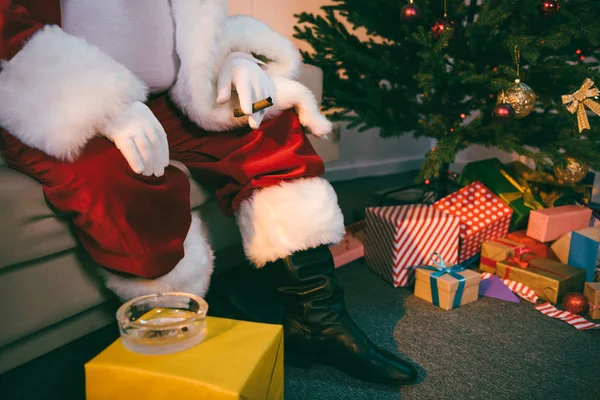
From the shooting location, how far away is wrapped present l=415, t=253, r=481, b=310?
1.10m

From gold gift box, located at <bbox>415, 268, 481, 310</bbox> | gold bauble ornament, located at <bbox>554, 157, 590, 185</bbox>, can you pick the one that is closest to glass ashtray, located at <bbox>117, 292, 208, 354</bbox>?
gold gift box, located at <bbox>415, 268, 481, 310</bbox>

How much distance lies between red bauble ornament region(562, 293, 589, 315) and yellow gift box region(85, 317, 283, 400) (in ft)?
2.67

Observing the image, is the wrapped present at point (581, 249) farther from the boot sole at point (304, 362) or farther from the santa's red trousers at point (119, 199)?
the santa's red trousers at point (119, 199)

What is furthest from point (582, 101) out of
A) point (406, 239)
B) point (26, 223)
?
point (26, 223)

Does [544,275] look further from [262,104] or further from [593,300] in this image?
[262,104]

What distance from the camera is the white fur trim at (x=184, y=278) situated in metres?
0.72

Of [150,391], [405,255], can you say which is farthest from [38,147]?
[405,255]

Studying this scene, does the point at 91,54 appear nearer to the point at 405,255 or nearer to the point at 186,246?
the point at 186,246

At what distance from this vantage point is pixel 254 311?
3.43 feet

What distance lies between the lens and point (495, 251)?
1301 millimetres

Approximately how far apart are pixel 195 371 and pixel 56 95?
420 mm

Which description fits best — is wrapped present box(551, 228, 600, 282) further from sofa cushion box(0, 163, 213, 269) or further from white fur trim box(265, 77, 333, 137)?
sofa cushion box(0, 163, 213, 269)

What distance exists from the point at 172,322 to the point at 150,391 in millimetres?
90

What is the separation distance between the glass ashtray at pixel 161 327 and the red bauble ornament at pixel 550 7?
1.16m
